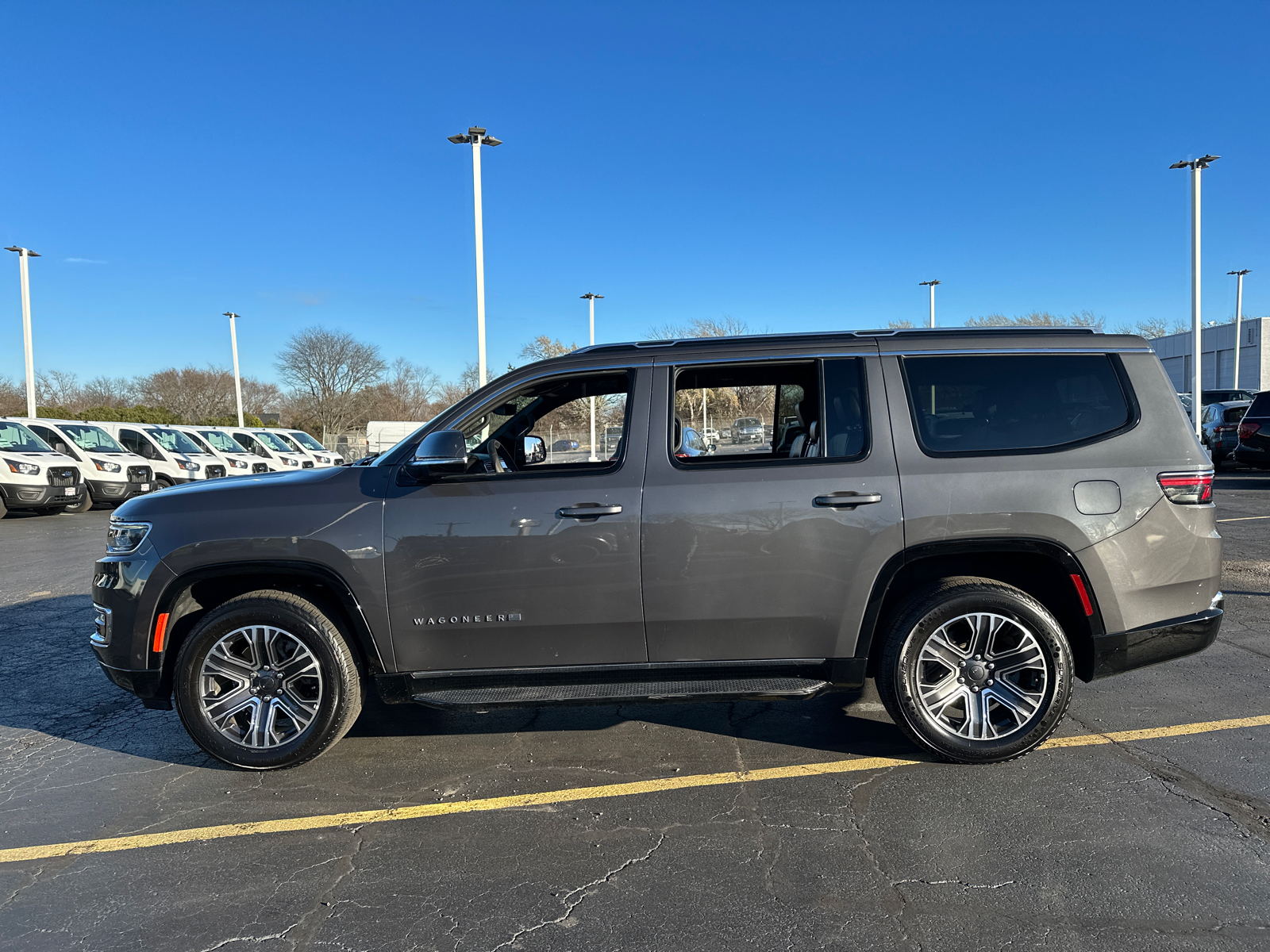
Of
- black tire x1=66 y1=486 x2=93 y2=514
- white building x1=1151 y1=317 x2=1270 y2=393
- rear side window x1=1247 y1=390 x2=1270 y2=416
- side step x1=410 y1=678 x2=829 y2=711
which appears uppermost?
white building x1=1151 y1=317 x2=1270 y2=393

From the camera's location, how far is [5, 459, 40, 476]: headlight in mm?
15281

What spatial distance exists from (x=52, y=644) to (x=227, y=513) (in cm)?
378

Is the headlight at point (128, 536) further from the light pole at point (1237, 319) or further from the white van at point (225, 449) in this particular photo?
the light pole at point (1237, 319)

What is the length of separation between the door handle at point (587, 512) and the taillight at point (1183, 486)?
2543mm

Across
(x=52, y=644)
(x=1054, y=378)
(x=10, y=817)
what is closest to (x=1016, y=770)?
(x=1054, y=378)

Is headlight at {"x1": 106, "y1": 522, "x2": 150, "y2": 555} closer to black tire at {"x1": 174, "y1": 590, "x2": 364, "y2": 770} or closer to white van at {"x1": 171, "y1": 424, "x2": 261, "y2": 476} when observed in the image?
black tire at {"x1": 174, "y1": 590, "x2": 364, "y2": 770}

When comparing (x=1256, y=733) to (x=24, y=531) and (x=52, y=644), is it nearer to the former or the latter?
(x=52, y=644)

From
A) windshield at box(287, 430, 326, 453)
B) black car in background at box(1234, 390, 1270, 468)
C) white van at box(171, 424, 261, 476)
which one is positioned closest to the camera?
black car in background at box(1234, 390, 1270, 468)

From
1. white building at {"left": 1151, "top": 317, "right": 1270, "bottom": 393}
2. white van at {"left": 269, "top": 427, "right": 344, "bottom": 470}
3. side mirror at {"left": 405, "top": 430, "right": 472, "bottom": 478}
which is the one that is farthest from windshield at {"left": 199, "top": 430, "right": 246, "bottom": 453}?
white building at {"left": 1151, "top": 317, "right": 1270, "bottom": 393}

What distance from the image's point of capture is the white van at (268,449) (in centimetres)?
2362

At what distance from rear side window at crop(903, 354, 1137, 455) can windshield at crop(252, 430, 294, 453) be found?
77.7 feet

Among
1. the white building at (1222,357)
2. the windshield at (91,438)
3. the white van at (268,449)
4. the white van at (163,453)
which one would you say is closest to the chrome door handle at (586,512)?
the white van at (163,453)

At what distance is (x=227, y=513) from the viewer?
12.7ft

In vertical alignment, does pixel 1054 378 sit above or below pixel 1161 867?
above
